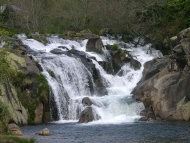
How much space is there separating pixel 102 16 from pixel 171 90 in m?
37.4

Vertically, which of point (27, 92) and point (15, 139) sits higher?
point (27, 92)

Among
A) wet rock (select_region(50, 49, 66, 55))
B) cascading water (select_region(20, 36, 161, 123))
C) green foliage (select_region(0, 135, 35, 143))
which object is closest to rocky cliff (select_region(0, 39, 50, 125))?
cascading water (select_region(20, 36, 161, 123))

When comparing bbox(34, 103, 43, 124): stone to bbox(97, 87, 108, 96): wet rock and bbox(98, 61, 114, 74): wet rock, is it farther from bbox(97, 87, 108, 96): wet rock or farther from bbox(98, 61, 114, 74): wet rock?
bbox(98, 61, 114, 74): wet rock

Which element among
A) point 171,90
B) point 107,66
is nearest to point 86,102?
point 171,90

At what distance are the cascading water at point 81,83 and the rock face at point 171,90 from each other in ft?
5.12

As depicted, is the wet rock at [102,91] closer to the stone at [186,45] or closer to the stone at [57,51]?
the stone at [57,51]

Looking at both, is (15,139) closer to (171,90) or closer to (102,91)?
(171,90)

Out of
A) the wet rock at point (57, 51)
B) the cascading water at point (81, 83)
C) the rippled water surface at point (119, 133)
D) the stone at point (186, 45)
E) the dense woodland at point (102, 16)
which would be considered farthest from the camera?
the dense woodland at point (102, 16)

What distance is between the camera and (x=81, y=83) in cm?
4656

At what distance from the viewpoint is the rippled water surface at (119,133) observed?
86.7 feet

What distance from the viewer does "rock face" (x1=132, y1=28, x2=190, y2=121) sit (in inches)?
1447

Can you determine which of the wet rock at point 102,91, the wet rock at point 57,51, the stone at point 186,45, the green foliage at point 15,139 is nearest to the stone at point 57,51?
the wet rock at point 57,51

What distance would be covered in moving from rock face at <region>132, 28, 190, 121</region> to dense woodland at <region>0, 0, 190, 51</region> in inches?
792

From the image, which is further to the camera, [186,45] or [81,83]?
[81,83]
